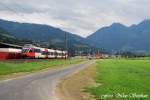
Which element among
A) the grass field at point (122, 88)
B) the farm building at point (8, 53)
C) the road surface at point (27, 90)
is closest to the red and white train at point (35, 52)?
the farm building at point (8, 53)

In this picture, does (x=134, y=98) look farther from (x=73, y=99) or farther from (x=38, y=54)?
(x=38, y=54)

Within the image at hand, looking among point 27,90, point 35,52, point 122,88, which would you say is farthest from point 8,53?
point 27,90

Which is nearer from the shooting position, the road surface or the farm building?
the road surface

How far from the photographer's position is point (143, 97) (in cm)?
2025

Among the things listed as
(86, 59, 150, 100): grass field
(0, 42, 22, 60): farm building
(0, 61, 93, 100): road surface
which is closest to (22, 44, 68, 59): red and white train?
(0, 42, 22, 60): farm building

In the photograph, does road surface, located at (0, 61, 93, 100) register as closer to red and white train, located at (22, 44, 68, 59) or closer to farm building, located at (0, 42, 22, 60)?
farm building, located at (0, 42, 22, 60)

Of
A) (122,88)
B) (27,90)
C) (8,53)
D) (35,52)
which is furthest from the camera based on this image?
(35,52)

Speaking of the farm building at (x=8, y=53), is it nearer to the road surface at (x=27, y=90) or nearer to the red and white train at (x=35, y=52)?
the red and white train at (x=35, y=52)

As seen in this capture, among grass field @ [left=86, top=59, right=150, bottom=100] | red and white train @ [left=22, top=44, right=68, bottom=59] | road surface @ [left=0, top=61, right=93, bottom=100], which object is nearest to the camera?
road surface @ [left=0, top=61, right=93, bottom=100]

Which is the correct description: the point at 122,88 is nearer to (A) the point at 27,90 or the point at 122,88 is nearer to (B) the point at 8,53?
(A) the point at 27,90

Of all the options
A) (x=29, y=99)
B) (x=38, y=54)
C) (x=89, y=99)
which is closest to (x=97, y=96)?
(x=89, y=99)

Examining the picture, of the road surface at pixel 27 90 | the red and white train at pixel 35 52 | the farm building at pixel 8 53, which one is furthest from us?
the red and white train at pixel 35 52

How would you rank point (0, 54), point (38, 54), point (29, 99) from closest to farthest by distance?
1. point (29, 99)
2. point (0, 54)
3. point (38, 54)

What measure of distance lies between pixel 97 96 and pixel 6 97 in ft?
15.7
